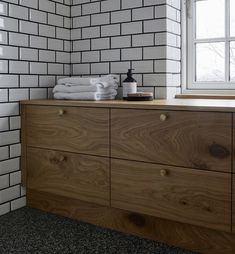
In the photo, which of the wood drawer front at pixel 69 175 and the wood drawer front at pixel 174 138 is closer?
the wood drawer front at pixel 174 138

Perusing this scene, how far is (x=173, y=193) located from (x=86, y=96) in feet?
2.32

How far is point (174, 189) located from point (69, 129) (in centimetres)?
62

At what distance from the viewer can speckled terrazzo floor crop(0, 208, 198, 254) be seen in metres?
1.63

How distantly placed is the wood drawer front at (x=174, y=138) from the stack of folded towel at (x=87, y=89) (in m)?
0.29

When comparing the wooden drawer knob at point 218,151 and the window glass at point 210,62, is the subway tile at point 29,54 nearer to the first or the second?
the window glass at point 210,62

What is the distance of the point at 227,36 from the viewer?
2.18m

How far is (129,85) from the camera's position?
6.87 feet

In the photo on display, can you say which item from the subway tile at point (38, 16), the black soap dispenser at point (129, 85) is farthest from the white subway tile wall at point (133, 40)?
the subway tile at point (38, 16)

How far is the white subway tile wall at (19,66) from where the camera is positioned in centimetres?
203

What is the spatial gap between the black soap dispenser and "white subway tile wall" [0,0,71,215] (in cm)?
50

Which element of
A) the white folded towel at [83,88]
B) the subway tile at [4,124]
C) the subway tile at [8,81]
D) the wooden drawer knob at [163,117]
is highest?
the subway tile at [8,81]

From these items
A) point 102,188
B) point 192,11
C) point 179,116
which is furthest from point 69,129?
point 192,11

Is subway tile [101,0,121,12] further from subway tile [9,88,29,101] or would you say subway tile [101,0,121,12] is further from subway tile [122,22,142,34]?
subway tile [9,88,29,101]

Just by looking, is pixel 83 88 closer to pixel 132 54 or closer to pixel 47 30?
pixel 132 54
